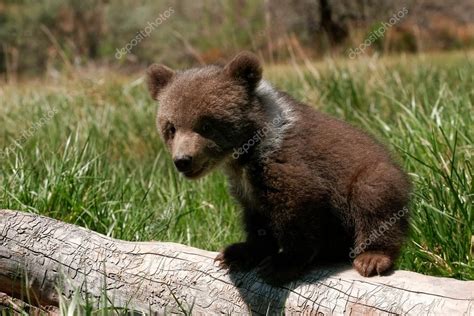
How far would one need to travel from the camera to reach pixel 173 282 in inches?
166

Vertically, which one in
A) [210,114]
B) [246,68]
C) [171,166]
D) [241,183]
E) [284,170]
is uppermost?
[246,68]

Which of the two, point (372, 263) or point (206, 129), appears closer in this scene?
Answer: point (372, 263)

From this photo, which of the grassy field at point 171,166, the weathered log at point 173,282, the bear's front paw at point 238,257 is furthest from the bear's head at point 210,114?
the grassy field at point 171,166

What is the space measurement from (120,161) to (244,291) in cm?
345

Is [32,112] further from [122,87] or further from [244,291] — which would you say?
[244,291]

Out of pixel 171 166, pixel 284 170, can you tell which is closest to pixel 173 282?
pixel 284 170

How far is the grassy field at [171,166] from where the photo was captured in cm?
485

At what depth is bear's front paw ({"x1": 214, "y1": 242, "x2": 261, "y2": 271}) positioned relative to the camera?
167 inches

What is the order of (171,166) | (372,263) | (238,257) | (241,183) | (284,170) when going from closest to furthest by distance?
(372,263), (284,170), (238,257), (241,183), (171,166)

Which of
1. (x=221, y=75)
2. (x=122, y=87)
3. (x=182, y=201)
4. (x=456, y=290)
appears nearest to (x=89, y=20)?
(x=122, y=87)

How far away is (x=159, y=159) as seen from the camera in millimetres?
7523

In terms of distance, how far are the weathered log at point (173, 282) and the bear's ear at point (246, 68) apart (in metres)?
1.05

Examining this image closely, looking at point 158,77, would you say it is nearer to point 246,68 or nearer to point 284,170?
point 246,68

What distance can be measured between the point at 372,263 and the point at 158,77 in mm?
1854
